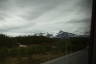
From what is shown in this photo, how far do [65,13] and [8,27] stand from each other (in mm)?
847

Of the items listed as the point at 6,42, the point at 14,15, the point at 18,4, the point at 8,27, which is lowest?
the point at 6,42

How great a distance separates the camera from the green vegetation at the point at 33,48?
1248 mm

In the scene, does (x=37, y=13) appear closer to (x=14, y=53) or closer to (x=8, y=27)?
(x=8, y=27)

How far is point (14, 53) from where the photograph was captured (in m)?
1.32

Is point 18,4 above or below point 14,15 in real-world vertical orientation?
above

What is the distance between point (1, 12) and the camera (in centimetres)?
122

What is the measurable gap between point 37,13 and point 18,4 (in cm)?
26

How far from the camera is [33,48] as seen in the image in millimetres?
1508

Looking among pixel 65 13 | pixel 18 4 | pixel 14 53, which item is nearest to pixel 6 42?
pixel 14 53

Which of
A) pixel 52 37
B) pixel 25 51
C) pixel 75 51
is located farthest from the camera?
pixel 75 51

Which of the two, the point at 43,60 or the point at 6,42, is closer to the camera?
the point at 6,42

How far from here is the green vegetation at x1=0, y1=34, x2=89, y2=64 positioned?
1.25 m

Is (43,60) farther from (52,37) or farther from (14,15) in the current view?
Result: (14,15)

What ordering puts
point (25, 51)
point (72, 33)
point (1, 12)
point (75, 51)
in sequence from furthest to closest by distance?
point (75, 51) → point (72, 33) → point (25, 51) → point (1, 12)
